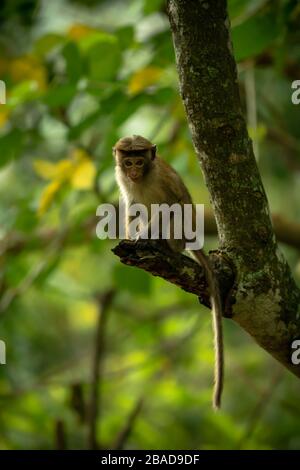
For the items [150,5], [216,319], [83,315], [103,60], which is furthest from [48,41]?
[83,315]

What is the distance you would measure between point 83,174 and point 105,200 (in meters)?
0.41

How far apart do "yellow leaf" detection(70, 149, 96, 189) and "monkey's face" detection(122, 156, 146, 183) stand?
505mm

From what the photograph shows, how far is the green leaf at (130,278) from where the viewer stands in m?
4.27

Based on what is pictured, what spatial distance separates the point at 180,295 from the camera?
20.9ft

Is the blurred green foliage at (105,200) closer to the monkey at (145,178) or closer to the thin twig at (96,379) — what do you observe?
the thin twig at (96,379)

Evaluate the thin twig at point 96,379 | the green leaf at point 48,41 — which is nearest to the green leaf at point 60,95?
the green leaf at point 48,41

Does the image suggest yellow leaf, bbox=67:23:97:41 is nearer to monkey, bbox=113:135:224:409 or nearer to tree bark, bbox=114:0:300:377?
monkey, bbox=113:135:224:409

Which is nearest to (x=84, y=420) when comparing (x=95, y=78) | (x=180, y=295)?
(x=180, y=295)

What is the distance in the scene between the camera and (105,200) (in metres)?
4.17

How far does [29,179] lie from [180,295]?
1.67m

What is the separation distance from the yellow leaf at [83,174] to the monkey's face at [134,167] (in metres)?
0.50

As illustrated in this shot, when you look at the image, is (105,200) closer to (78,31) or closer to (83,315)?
(78,31)

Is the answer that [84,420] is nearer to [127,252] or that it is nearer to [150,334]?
[150,334]

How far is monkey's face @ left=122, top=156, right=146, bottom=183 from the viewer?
317 cm
